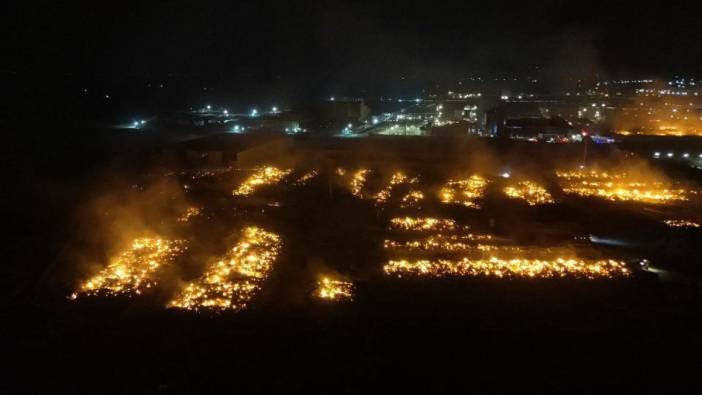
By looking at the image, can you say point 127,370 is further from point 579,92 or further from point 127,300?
point 579,92

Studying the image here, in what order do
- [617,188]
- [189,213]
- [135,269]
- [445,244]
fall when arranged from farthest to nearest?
[617,188], [189,213], [445,244], [135,269]

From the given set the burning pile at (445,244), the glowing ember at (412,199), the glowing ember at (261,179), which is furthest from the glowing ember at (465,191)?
the glowing ember at (261,179)

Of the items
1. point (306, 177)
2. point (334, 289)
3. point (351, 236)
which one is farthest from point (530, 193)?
point (334, 289)

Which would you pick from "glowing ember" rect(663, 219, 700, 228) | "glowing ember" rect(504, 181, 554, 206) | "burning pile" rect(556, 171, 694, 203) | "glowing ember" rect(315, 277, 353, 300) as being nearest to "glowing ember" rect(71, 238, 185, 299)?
"glowing ember" rect(315, 277, 353, 300)

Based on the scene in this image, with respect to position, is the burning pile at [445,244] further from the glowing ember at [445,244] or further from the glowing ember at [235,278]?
the glowing ember at [235,278]

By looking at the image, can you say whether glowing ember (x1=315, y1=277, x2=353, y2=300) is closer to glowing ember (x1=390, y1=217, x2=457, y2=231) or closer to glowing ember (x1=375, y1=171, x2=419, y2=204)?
glowing ember (x1=390, y1=217, x2=457, y2=231)

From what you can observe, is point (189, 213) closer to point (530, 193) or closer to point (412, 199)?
point (412, 199)

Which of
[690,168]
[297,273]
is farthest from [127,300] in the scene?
[690,168]
